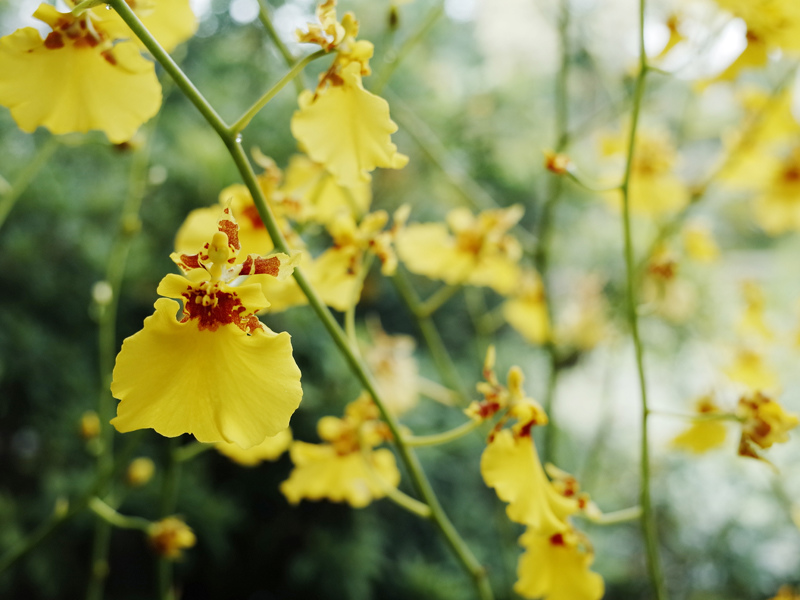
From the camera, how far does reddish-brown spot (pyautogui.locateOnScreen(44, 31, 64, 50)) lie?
0.29 m

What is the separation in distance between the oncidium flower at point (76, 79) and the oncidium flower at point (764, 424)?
419mm

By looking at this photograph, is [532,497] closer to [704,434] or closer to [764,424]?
[764,424]

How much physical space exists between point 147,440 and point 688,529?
131cm

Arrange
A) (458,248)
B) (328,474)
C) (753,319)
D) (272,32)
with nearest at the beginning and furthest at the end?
(272,32) < (328,474) < (458,248) < (753,319)

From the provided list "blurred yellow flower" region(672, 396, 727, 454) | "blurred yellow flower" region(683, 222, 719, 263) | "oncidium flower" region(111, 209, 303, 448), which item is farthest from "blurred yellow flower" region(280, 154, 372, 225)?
"blurred yellow flower" region(683, 222, 719, 263)

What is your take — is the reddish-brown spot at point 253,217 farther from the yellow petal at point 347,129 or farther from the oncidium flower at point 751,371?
the oncidium flower at point 751,371

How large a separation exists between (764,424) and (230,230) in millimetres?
355

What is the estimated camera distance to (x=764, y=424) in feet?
1.20

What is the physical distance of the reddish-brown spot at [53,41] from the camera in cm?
29

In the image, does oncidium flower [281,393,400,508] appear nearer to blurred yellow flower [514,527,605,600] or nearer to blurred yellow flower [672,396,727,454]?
blurred yellow flower [514,527,605,600]

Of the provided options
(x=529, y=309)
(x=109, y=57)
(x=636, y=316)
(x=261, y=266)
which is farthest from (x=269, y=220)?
(x=529, y=309)

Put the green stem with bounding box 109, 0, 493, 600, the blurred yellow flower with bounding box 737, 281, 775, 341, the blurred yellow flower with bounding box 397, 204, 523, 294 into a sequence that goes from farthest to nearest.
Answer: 1. the blurred yellow flower with bounding box 737, 281, 775, 341
2. the blurred yellow flower with bounding box 397, 204, 523, 294
3. the green stem with bounding box 109, 0, 493, 600

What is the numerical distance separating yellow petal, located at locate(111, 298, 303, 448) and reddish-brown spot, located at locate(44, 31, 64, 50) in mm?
156

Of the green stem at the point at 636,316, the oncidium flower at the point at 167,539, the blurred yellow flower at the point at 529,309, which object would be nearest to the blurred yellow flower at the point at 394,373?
the blurred yellow flower at the point at 529,309
